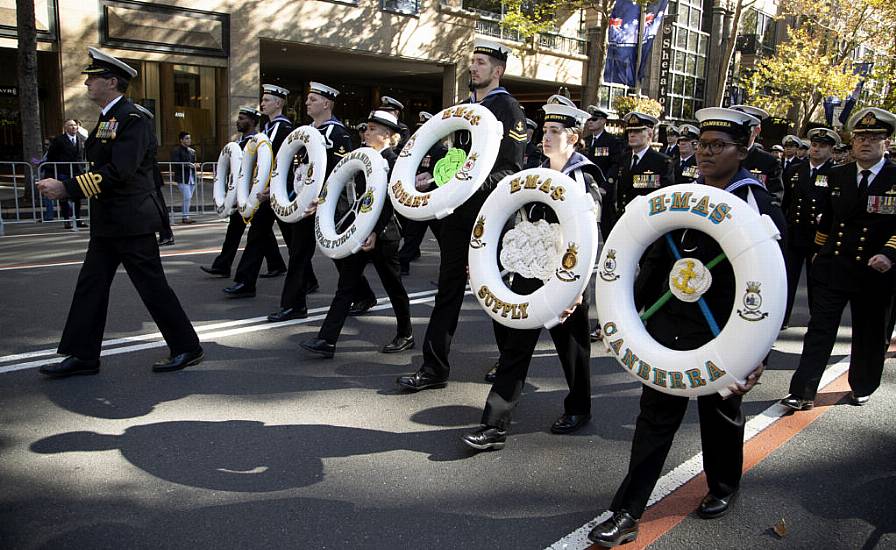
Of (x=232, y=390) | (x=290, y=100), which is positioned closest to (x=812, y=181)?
(x=232, y=390)

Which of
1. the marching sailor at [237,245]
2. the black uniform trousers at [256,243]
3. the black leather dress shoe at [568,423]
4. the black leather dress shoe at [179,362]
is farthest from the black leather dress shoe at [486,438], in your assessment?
the marching sailor at [237,245]

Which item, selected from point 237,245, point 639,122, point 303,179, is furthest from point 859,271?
point 237,245

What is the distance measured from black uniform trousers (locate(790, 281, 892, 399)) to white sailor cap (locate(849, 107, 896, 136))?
1077mm

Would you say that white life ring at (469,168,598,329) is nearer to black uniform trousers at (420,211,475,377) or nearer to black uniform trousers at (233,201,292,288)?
black uniform trousers at (420,211,475,377)

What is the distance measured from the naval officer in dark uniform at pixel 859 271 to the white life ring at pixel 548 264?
7.02 ft

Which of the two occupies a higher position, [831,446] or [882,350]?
[882,350]

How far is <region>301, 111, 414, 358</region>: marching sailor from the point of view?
5516mm

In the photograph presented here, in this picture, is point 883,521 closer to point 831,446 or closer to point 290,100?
point 831,446

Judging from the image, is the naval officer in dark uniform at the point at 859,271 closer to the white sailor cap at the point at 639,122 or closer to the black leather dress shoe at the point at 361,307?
the white sailor cap at the point at 639,122

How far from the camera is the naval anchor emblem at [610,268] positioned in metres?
3.30

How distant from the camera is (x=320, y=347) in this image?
5516 millimetres

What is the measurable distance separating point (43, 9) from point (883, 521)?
19120mm

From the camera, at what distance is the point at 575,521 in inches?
130

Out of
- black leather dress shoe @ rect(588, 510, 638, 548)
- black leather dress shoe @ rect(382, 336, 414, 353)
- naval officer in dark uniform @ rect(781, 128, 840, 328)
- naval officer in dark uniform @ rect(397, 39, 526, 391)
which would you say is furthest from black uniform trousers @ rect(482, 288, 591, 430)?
naval officer in dark uniform @ rect(781, 128, 840, 328)
